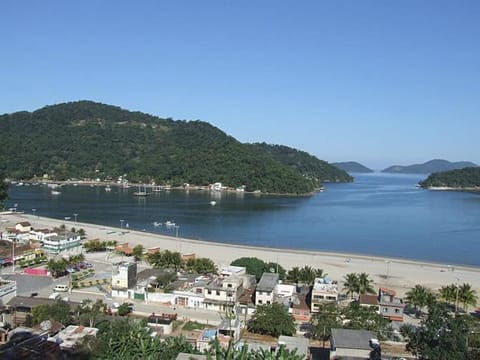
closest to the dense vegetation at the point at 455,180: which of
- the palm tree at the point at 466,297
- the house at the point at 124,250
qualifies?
the house at the point at 124,250

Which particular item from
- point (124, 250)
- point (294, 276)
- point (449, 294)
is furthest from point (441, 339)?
point (124, 250)

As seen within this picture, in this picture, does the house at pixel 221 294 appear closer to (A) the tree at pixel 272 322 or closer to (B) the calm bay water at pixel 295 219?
(A) the tree at pixel 272 322

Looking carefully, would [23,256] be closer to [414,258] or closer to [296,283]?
[296,283]

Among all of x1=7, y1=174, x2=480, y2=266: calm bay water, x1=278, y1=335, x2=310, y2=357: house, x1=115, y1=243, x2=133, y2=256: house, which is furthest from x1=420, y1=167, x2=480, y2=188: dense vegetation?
x1=278, y1=335, x2=310, y2=357: house

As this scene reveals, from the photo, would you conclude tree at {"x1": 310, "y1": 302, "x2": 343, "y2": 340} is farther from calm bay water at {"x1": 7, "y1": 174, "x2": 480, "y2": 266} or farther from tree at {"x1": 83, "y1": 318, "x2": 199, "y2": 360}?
calm bay water at {"x1": 7, "y1": 174, "x2": 480, "y2": 266}

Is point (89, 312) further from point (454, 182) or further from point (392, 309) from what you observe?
point (454, 182)

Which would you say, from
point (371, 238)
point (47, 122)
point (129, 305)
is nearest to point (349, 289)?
point (129, 305)
